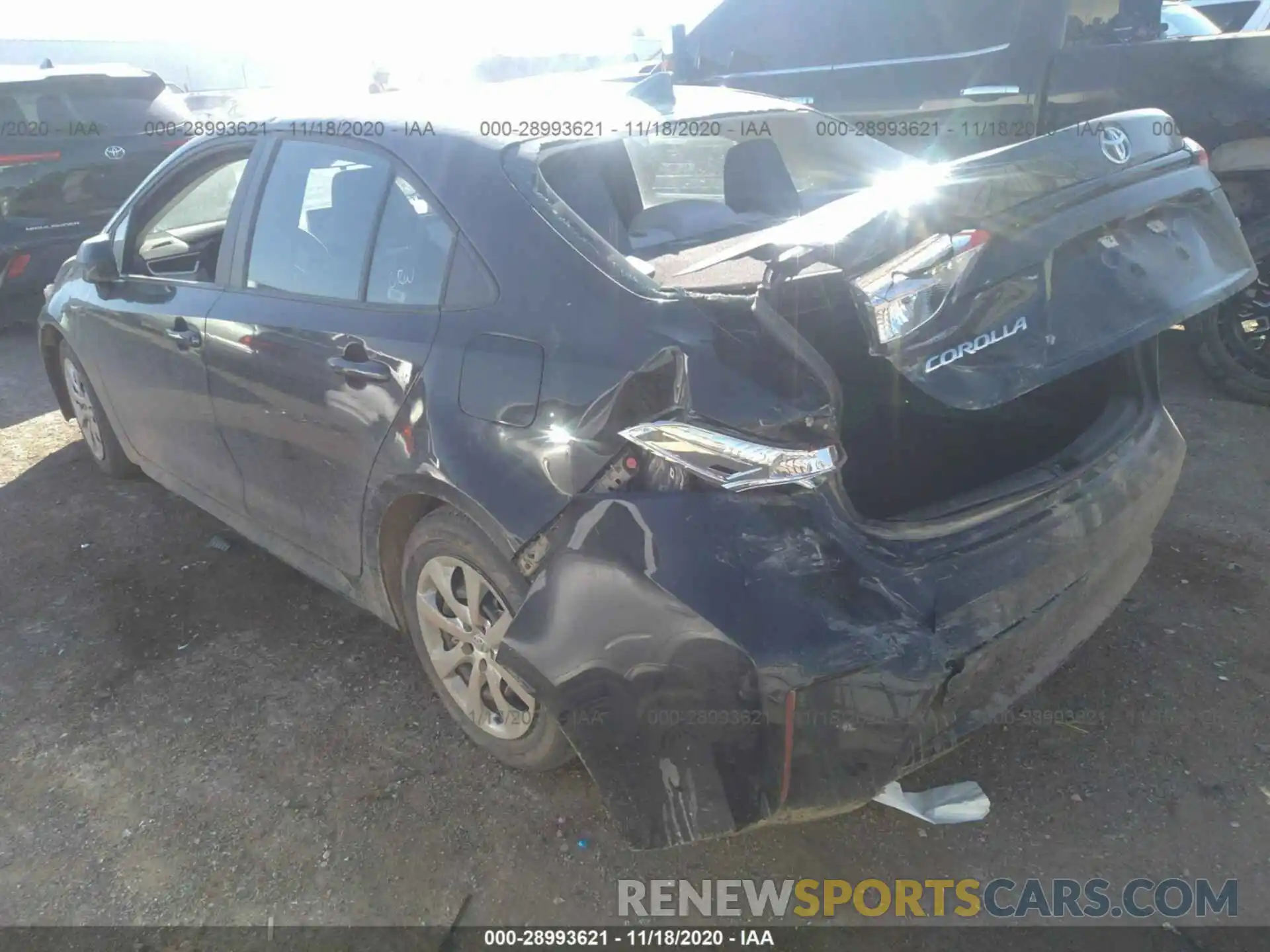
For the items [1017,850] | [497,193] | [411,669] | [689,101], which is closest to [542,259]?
[497,193]

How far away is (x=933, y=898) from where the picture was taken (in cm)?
224

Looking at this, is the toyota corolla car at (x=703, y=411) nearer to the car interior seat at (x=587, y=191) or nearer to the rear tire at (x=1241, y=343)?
the car interior seat at (x=587, y=191)

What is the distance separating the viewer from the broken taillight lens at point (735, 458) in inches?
71.0

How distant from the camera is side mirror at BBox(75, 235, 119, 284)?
12.1ft

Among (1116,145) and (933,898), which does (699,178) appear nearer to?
(1116,145)

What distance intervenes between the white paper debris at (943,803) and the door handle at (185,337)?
2627 mm

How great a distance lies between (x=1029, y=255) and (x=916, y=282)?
0.27 metres

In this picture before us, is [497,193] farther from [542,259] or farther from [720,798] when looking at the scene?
[720,798]

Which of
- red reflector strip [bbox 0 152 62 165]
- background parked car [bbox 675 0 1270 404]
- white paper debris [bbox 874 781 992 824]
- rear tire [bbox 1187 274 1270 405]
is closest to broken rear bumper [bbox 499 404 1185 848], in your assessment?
white paper debris [bbox 874 781 992 824]

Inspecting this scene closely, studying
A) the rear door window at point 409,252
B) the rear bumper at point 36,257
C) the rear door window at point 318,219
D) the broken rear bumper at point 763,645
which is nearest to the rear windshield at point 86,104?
the rear bumper at point 36,257

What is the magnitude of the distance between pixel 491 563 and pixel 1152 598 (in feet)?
7.60

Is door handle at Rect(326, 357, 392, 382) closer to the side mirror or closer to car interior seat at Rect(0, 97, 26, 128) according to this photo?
the side mirror

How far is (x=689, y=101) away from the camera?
3.15 m

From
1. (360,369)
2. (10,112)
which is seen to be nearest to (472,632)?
(360,369)
